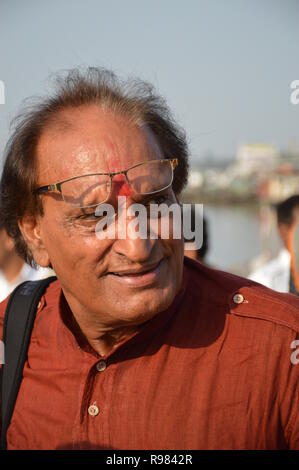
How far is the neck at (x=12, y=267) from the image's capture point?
16.1ft

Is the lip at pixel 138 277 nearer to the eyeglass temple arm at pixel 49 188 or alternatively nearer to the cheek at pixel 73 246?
the cheek at pixel 73 246

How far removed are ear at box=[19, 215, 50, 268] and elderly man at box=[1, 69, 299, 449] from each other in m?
0.06

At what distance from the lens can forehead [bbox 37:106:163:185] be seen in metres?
2.00

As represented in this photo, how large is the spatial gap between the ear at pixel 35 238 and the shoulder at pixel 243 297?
23.0 inches

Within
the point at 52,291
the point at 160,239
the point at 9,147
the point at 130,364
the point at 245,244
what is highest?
the point at 9,147

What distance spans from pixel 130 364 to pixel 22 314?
1.95 feet

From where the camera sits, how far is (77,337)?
2271 mm

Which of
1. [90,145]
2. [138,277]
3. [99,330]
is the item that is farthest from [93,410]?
[90,145]

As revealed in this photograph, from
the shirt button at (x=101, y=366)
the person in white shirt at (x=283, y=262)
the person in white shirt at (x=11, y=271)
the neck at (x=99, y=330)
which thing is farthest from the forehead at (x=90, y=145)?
the person in white shirt at (x=11, y=271)

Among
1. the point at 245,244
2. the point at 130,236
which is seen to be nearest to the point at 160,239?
the point at 130,236

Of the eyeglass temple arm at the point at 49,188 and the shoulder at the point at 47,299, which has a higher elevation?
the eyeglass temple arm at the point at 49,188

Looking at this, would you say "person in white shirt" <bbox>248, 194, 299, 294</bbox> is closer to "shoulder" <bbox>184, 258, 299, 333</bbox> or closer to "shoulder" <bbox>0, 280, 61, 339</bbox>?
"shoulder" <bbox>184, 258, 299, 333</bbox>

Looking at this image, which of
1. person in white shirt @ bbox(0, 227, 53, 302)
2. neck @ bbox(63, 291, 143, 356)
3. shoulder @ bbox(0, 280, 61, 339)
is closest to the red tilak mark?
neck @ bbox(63, 291, 143, 356)

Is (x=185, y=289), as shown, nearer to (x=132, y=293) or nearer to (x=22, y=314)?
(x=132, y=293)
